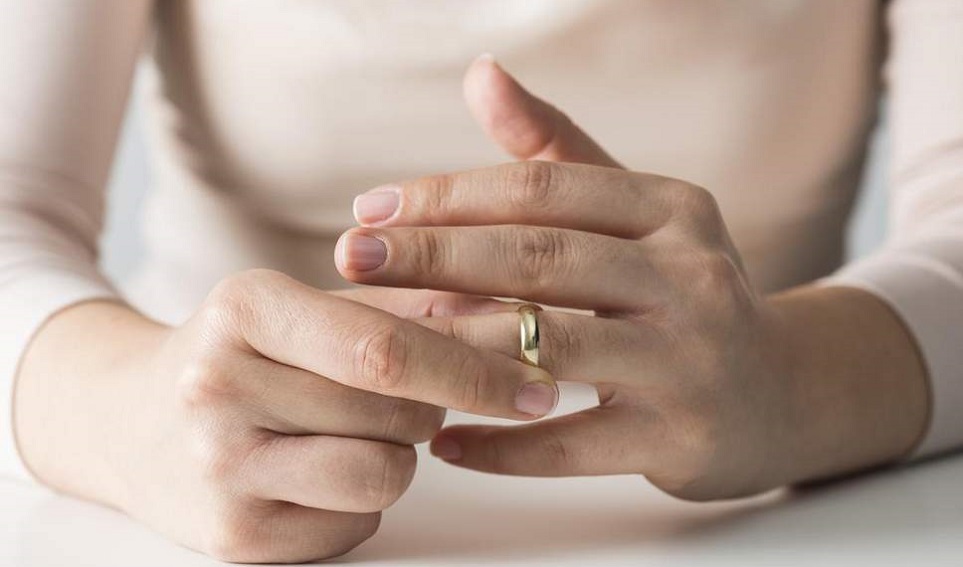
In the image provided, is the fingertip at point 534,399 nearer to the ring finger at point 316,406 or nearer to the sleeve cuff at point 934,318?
the ring finger at point 316,406

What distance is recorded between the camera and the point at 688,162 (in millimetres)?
1068

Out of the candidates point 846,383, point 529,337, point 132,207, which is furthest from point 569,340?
point 132,207

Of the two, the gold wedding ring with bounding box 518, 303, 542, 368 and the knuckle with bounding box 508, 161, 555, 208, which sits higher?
the knuckle with bounding box 508, 161, 555, 208

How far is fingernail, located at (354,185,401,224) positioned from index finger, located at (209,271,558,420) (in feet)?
0.22

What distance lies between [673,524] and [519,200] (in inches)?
7.8

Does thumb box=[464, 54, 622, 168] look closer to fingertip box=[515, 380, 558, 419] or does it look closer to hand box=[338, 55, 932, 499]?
hand box=[338, 55, 932, 499]

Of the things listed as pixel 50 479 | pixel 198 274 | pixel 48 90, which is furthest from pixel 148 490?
pixel 198 274

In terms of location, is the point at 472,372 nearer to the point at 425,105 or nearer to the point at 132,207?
the point at 425,105

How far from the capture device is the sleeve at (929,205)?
0.78m

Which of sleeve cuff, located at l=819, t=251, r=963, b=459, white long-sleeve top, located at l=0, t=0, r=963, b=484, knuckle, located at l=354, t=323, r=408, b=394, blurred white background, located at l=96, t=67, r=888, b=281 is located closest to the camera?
knuckle, located at l=354, t=323, r=408, b=394

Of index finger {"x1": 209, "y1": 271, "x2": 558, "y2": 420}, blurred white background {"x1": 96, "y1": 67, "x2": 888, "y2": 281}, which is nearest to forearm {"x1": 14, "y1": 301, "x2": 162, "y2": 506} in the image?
index finger {"x1": 209, "y1": 271, "x2": 558, "y2": 420}

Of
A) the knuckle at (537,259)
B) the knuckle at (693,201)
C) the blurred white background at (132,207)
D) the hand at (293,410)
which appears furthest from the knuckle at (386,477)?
the blurred white background at (132,207)

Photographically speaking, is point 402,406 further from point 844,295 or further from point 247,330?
point 844,295

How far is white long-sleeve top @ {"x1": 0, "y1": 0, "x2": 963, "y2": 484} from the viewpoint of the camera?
2.99 feet
